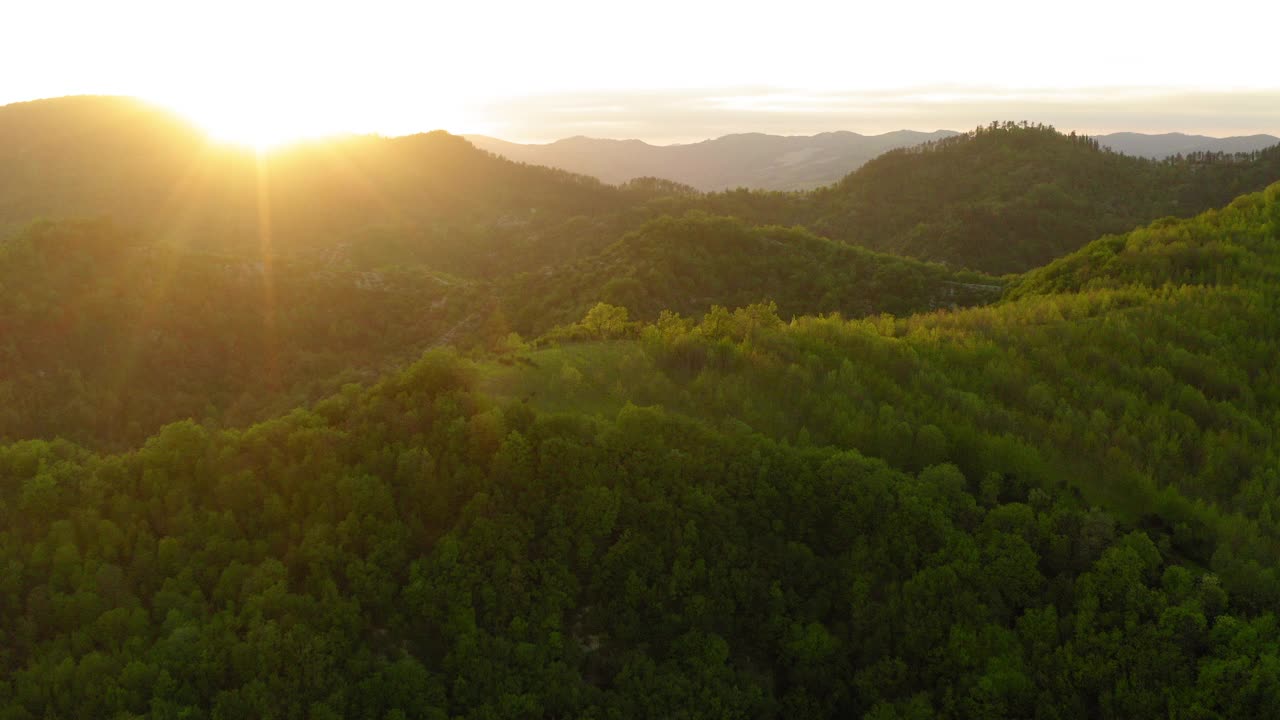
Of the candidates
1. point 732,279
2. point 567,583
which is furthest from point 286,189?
point 567,583

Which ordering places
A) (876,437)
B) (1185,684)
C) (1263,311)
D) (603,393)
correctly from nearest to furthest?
1. (1185,684)
2. (876,437)
3. (603,393)
4. (1263,311)

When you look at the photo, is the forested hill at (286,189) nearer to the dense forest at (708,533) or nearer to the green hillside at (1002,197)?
the green hillside at (1002,197)

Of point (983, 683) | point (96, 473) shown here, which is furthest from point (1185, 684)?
point (96, 473)

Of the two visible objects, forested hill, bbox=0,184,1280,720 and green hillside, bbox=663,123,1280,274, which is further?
green hillside, bbox=663,123,1280,274

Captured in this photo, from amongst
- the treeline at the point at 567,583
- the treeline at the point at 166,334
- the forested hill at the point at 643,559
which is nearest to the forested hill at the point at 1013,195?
the treeline at the point at 166,334

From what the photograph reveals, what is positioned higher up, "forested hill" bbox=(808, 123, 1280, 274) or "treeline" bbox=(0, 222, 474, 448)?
"forested hill" bbox=(808, 123, 1280, 274)

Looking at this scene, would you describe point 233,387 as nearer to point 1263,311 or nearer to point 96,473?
point 96,473

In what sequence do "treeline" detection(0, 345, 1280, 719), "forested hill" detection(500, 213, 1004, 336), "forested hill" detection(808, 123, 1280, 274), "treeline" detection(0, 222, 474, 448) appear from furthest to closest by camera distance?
"forested hill" detection(808, 123, 1280, 274)
"forested hill" detection(500, 213, 1004, 336)
"treeline" detection(0, 222, 474, 448)
"treeline" detection(0, 345, 1280, 719)

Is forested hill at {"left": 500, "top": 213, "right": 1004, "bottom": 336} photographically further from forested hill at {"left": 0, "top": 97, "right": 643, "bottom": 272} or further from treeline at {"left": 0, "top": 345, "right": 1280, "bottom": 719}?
treeline at {"left": 0, "top": 345, "right": 1280, "bottom": 719}

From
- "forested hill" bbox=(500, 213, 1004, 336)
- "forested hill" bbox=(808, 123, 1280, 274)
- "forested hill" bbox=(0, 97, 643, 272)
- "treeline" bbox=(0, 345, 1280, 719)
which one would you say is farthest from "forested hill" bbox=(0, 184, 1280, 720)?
"forested hill" bbox=(808, 123, 1280, 274)

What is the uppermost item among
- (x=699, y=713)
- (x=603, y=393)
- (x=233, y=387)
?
(x=603, y=393)
